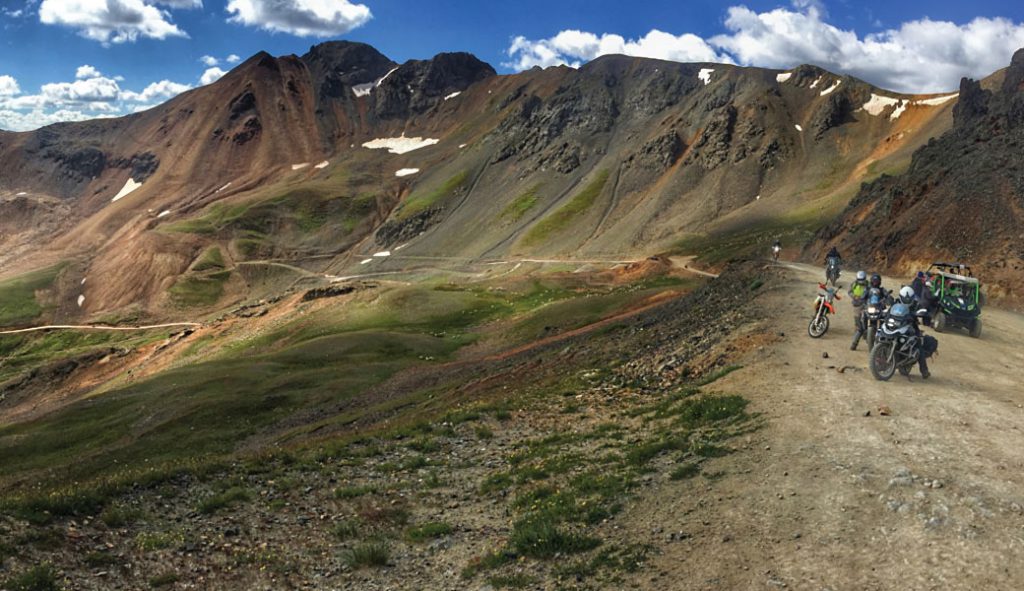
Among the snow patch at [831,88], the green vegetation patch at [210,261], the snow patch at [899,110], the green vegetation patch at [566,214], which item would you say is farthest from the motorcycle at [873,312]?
the green vegetation patch at [210,261]

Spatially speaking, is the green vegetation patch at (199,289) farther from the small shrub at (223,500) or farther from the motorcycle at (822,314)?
the motorcycle at (822,314)

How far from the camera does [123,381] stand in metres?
63.1

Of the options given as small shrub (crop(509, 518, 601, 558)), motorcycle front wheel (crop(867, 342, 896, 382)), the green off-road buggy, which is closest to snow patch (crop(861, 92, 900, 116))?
the green off-road buggy

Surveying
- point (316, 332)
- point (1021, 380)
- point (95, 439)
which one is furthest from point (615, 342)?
point (316, 332)

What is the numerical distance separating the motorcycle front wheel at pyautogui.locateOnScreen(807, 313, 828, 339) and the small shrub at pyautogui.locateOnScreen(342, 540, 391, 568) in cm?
1718

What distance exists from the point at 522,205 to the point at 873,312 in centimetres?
14462

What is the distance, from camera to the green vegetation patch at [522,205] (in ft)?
519

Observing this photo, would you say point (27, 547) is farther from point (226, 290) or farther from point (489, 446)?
point (226, 290)

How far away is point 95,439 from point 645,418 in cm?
3332

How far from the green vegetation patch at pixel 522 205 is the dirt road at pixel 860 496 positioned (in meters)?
142

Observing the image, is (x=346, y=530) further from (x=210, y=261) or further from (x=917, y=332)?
(x=210, y=261)

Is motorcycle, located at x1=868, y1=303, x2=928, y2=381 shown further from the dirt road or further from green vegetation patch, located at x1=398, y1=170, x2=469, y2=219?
green vegetation patch, located at x1=398, y1=170, x2=469, y2=219

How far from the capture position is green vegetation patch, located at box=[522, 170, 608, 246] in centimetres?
14112

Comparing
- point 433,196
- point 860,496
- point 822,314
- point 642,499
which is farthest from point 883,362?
point 433,196
